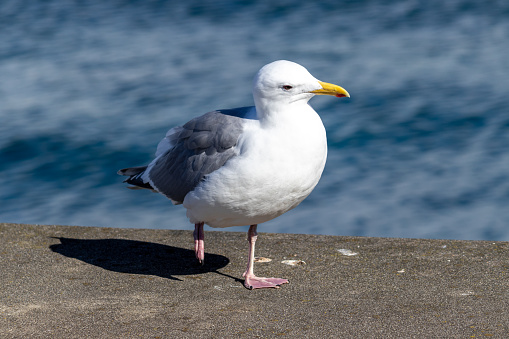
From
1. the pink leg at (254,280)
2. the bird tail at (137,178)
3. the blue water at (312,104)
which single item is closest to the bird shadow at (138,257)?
the pink leg at (254,280)

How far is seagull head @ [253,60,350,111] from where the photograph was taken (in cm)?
407

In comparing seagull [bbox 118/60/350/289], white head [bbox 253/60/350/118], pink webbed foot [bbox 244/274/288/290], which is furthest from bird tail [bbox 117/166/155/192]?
white head [bbox 253/60/350/118]

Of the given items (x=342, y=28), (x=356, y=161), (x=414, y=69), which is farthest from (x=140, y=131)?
(x=342, y=28)

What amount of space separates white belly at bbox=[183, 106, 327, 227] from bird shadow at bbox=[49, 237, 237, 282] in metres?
0.60

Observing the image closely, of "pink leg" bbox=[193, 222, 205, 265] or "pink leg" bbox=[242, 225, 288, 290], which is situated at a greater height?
"pink leg" bbox=[193, 222, 205, 265]

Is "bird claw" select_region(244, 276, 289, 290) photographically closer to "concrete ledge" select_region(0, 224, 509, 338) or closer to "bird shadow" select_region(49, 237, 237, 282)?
"concrete ledge" select_region(0, 224, 509, 338)

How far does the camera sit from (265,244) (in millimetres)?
5113

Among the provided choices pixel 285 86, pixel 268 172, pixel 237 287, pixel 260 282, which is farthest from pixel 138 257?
pixel 285 86

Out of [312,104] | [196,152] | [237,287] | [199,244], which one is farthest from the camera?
[312,104]

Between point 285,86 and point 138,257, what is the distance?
1.62 m

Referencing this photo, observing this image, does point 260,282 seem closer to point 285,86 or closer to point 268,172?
point 268,172

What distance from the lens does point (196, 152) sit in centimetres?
445

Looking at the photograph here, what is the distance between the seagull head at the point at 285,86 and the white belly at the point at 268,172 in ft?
0.46

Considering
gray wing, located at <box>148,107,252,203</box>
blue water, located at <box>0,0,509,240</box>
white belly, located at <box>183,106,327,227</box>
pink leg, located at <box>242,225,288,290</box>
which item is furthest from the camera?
blue water, located at <box>0,0,509,240</box>
